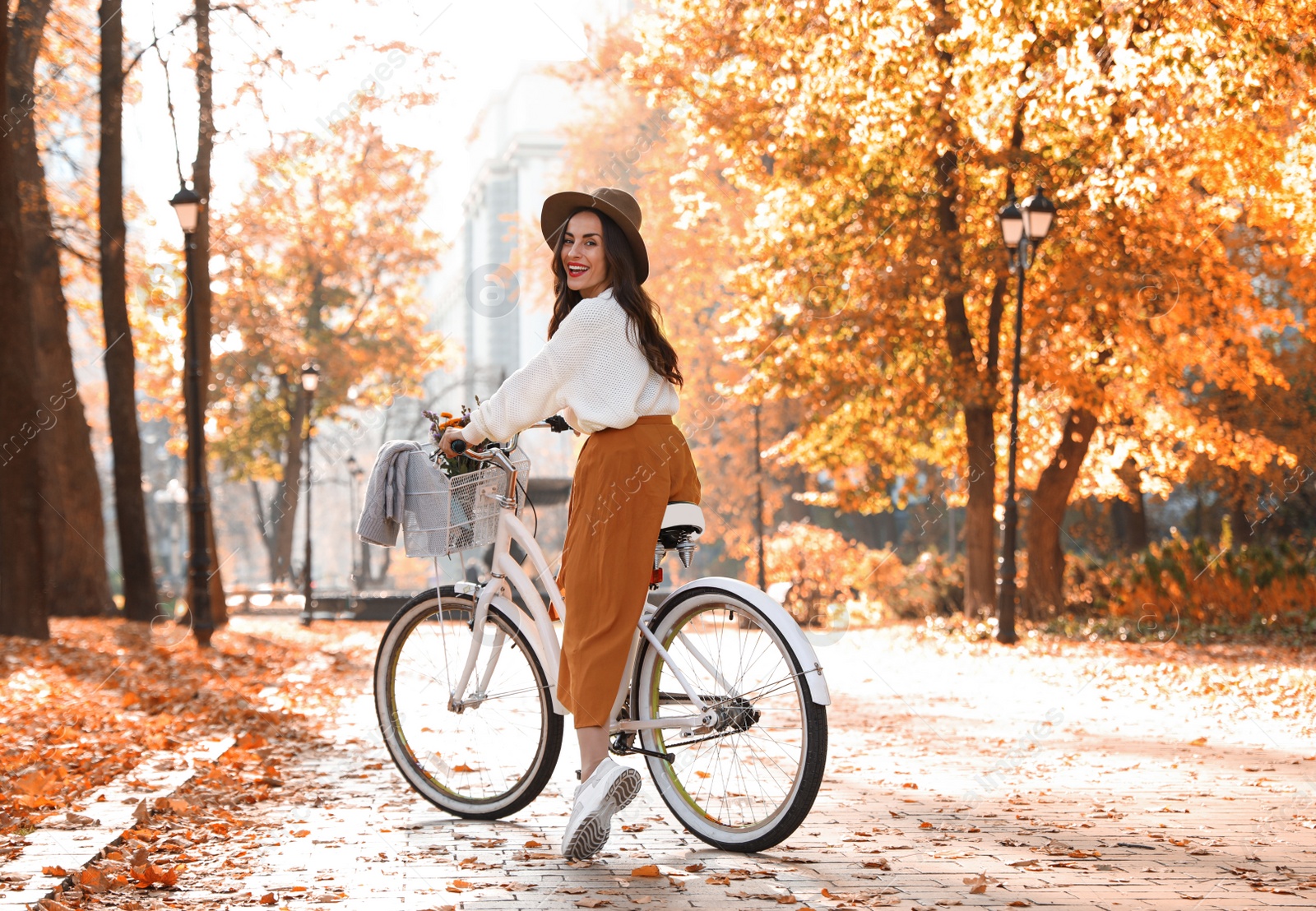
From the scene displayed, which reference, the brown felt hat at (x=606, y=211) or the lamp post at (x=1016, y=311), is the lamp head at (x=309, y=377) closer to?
the lamp post at (x=1016, y=311)

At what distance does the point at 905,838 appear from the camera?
16.3 feet

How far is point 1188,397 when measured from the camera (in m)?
22.6

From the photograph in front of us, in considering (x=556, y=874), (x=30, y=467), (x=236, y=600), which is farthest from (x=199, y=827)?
(x=236, y=600)

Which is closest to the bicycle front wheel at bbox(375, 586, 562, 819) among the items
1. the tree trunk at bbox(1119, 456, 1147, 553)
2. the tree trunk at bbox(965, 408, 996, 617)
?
the tree trunk at bbox(965, 408, 996, 617)

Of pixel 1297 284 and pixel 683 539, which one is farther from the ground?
pixel 1297 284

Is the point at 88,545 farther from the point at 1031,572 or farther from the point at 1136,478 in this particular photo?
the point at 1136,478

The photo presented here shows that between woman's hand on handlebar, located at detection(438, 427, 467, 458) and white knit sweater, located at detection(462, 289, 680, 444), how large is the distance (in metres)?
0.14

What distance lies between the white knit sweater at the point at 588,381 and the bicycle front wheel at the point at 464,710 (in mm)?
932

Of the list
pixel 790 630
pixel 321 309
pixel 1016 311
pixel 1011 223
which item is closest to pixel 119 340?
pixel 1011 223

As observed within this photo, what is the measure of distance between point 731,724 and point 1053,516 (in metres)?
15.8

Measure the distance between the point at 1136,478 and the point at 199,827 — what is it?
21.5 m

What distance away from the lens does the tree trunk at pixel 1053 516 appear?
18891 mm

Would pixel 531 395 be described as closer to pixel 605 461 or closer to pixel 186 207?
pixel 605 461

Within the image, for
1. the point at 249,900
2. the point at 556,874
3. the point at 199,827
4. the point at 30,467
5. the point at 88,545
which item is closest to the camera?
the point at 249,900
